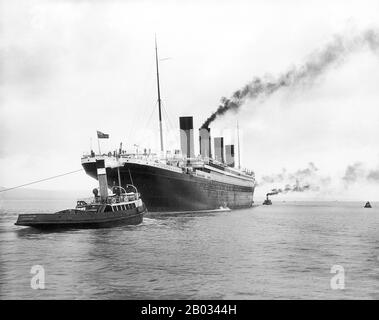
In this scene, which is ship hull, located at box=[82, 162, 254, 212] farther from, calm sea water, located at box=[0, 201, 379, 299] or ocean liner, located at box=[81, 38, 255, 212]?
calm sea water, located at box=[0, 201, 379, 299]

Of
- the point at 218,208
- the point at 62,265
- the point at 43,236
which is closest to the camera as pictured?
the point at 62,265

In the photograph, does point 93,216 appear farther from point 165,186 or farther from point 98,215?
point 165,186

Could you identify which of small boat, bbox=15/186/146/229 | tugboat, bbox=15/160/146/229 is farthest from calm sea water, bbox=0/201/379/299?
tugboat, bbox=15/160/146/229

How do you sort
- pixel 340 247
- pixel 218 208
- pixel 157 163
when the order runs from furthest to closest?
pixel 218 208 → pixel 157 163 → pixel 340 247
